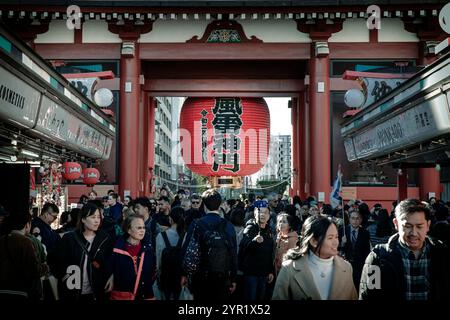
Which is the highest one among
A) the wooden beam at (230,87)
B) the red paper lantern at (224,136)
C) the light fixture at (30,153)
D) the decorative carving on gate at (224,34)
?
the decorative carving on gate at (224,34)

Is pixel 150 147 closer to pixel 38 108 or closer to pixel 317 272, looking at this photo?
pixel 38 108

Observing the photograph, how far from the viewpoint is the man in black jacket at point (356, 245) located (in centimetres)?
672

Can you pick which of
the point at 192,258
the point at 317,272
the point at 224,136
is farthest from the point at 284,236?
the point at 224,136

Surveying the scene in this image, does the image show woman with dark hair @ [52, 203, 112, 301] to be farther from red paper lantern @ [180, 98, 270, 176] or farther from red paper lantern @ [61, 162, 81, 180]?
red paper lantern @ [180, 98, 270, 176]

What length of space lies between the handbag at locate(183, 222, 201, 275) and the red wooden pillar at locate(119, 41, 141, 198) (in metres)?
11.2

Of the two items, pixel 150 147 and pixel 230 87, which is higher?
pixel 230 87

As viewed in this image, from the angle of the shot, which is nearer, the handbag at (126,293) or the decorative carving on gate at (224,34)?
the handbag at (126,293)

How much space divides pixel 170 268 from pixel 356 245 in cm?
247

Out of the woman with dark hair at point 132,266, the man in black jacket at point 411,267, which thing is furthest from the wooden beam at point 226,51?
the man in black jacket at point 411,267

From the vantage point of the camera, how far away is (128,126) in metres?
16.1

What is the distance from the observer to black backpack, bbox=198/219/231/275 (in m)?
5.21

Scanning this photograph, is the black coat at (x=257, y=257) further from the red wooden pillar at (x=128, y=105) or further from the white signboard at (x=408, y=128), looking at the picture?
the red wooden pillar at (x=128, y=105)

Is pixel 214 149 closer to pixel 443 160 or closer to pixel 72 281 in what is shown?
pixel 443 160
